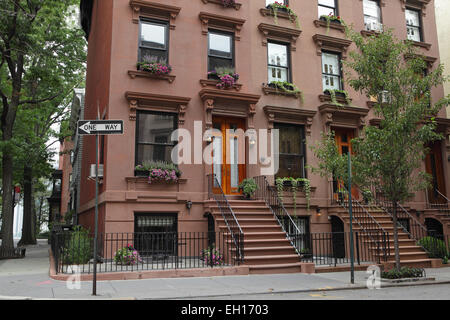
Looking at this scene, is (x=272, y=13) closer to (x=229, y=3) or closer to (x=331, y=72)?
(x=229, y=3)

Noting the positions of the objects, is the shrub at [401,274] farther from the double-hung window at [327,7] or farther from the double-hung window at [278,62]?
the double-hung window at [327,7]

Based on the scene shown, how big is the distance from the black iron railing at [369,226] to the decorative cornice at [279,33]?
631 cm

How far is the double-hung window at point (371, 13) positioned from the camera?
61.9 feet

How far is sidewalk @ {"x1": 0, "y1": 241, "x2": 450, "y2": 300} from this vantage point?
791 centimetres

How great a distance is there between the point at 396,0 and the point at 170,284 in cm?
1790

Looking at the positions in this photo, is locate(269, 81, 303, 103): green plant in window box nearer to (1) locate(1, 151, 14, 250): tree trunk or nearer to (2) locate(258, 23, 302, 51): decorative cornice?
(2) locate(258, 23, 302, 51): decorative cornice

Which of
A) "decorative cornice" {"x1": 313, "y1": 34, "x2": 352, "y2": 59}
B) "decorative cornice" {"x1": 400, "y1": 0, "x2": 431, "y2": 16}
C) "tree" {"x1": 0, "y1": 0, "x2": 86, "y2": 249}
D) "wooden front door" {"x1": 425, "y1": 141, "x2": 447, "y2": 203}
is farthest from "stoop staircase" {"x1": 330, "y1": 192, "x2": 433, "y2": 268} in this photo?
"tree" {"x1": 0, "y1": 0, "x2": 86, "y2": 249}

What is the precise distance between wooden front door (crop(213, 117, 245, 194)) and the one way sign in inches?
266

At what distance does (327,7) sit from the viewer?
18203 mm

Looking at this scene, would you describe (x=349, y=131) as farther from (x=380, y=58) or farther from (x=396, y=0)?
(x=396, y=0)

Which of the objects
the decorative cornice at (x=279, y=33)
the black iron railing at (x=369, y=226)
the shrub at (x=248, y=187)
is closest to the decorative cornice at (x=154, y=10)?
the decorative cornice at (x=279, y=33)

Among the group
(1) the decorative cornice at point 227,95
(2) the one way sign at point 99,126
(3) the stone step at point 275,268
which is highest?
(1) the decorative cornice at point 227,95

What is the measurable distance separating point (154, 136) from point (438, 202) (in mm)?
13644
